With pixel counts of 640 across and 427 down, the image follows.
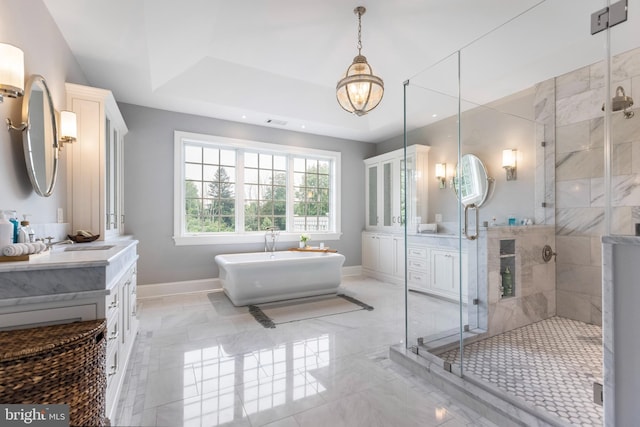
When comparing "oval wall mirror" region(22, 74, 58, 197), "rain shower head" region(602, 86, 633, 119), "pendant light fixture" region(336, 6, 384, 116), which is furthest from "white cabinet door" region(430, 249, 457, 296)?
"oval wall mirror" region(22, 74, 58, 197)

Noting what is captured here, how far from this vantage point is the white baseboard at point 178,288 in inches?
162

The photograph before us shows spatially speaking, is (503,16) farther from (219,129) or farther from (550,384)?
(219,129)

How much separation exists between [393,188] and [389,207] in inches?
14.2

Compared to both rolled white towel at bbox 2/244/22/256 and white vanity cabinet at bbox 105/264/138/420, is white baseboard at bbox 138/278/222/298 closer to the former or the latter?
white vanity cabinet at bbox 105/264/138/420

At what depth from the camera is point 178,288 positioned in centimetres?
429

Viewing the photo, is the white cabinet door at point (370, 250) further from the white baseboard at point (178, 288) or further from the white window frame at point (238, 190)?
the white baseboard at point (178, 288)

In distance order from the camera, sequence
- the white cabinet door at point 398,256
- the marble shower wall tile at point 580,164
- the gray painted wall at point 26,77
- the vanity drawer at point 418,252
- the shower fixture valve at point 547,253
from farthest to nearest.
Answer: the white cabinet door at point 398,256, the vanity drawer at point 418,252, the shower fixture valve at point 547,253, the marble shower wall tile at point 580,164, the gray painted wall at point 26,77

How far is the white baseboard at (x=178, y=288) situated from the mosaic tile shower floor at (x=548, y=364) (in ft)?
11.2

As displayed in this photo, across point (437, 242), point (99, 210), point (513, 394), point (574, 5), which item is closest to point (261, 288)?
point (99, 210)

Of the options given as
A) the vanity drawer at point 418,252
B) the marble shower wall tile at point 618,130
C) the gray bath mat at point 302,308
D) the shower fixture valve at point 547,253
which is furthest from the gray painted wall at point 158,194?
the marble shower wall tile at point 618,130

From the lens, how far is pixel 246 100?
13.5 ft

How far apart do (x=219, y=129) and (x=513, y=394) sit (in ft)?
15.4
